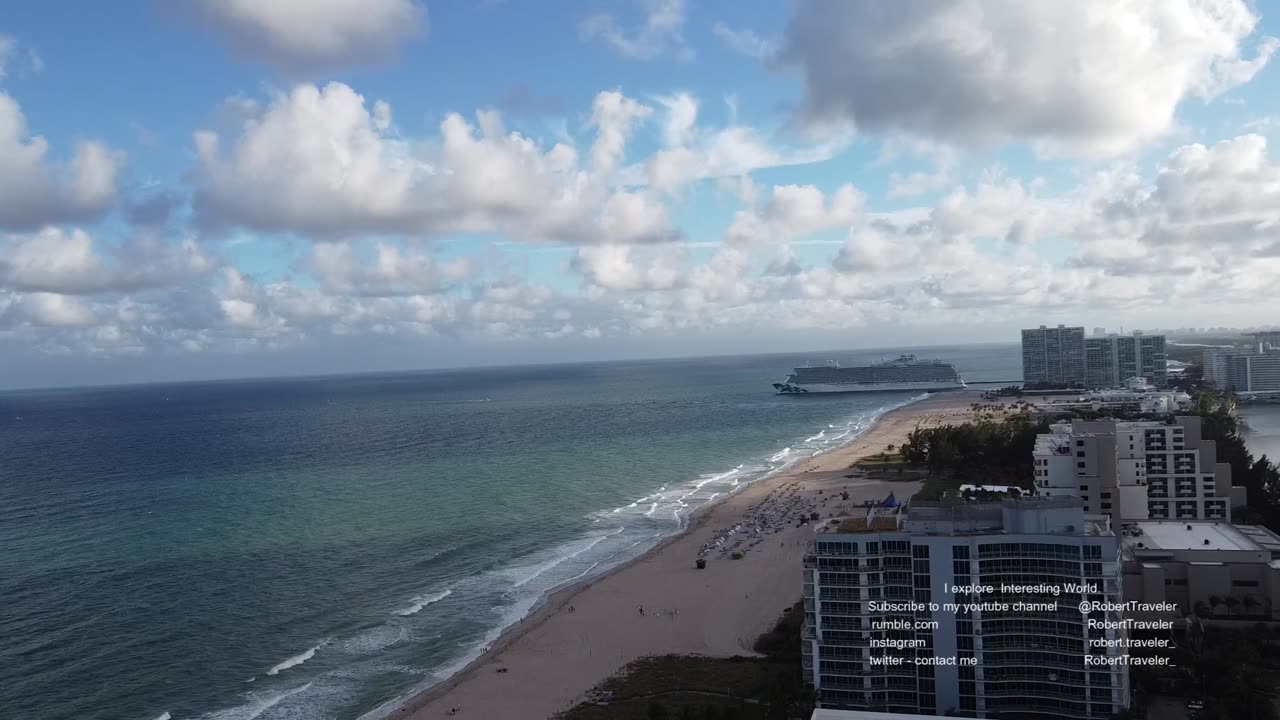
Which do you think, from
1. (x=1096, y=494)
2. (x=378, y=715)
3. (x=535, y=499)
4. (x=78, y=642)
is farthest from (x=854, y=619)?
(x=535, y=499)

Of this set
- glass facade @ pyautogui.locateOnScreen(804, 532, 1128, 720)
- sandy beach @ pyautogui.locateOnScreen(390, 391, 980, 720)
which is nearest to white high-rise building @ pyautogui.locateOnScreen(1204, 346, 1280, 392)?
sandy beach @ pyautogui.locateOnScreen(390, 391, 980, 720)

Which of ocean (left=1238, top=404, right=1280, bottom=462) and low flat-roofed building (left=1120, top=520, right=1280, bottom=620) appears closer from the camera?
low flat-roofed building (left=1120, top=520, right=1280, bottom=620)

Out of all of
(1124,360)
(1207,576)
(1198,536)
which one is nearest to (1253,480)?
(1198,536)

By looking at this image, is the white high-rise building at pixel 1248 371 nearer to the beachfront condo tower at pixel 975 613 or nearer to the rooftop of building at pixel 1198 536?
the rooftop of building at pixel 1198 536

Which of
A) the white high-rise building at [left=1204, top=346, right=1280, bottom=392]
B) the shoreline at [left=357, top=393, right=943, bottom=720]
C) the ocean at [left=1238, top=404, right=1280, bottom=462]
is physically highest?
the white high-rise building at [left=1204, top=346, right=1280, bottom=392]

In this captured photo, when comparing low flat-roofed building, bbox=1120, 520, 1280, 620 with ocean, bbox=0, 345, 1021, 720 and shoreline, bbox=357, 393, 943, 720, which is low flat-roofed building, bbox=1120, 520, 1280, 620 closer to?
shoreline, bbox=357, 393, 943, 720

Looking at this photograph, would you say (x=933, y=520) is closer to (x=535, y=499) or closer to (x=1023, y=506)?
(x=1023, y=506)
